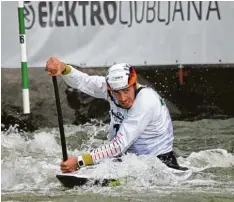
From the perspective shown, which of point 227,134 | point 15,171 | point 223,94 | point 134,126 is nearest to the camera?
point 134,126

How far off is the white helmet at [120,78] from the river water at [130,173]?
2.19 feet

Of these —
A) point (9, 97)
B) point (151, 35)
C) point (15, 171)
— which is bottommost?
point (15, 171)

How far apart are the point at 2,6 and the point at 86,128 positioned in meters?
1.93

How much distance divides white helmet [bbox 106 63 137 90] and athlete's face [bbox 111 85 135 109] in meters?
0.05

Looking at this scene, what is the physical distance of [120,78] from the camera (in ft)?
23.9

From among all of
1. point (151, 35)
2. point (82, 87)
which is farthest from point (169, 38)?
point (82, 87)

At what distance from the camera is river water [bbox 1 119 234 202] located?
6.94 m

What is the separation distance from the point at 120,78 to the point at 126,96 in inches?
7.0

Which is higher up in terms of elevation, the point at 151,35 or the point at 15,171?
the point at 151,35

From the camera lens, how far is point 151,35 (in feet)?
35.5

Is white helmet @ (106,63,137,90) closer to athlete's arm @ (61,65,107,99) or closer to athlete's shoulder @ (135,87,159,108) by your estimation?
athlete's shoulder @ (135,87,159,108)

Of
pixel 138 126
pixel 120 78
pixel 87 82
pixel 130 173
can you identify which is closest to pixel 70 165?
pixel 130 173

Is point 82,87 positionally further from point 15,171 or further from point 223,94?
point 223,94

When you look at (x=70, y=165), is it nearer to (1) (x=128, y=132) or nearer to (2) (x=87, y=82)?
(1) (x=128, y=132)
